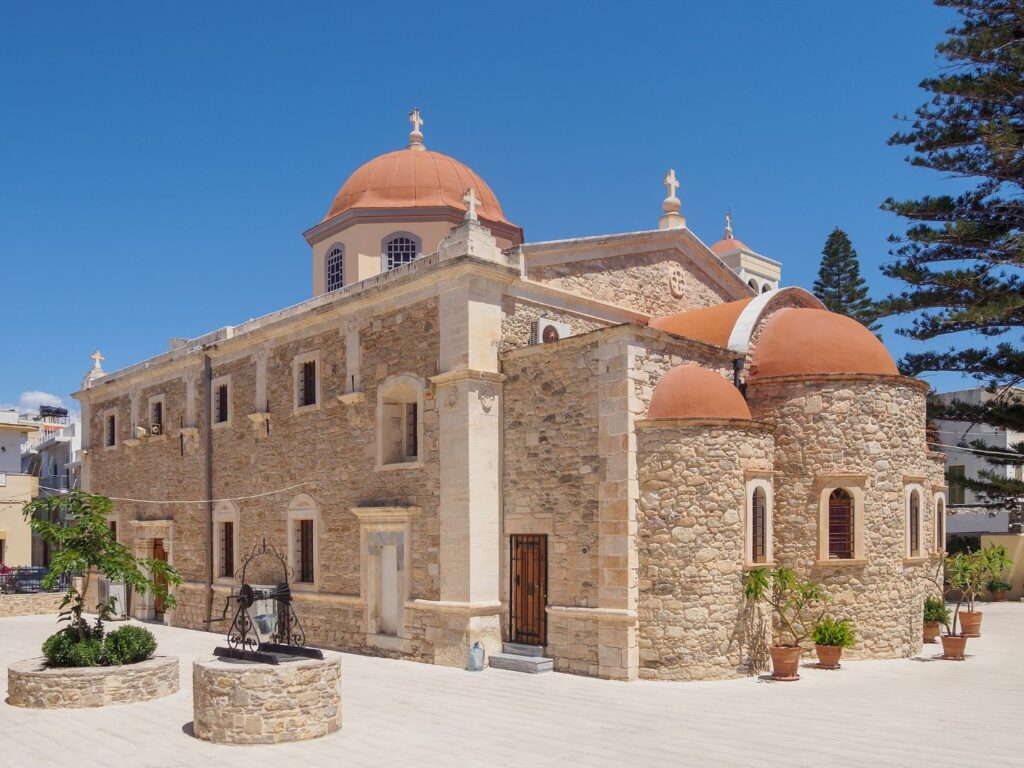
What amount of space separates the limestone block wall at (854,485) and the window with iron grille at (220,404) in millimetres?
11660

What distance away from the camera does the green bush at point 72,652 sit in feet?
38.3

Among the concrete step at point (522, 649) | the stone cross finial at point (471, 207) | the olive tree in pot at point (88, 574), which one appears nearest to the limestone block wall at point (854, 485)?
the concrete step at point (522, 649)

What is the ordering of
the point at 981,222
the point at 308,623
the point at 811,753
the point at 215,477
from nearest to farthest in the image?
1. the point at 811,753
2. the point at 308,623
3. the point at 215,477
4. the point at 981,222

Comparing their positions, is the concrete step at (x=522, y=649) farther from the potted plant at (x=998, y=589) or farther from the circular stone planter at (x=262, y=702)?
the potted plant at (x=998, y=589)

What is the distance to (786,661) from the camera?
1217 cm

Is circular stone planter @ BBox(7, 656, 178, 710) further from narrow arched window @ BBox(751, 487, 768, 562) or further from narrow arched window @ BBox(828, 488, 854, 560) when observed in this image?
narrow arched window @ BBox(828, 488, 854, 560)

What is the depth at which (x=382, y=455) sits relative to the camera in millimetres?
15531

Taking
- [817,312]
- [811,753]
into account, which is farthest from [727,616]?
[817,312]

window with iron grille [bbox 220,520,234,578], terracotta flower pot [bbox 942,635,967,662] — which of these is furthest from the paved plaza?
window with iron grille [bbox 220,520,234,578]

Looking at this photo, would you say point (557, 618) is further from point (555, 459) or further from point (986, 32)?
point (986, 32)

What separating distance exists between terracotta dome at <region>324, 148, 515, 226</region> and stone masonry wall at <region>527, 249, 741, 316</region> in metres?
4.25

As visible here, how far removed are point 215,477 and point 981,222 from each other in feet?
62.4

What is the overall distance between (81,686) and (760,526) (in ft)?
29.8

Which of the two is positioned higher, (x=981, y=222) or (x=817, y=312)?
(x=981, y=222)
